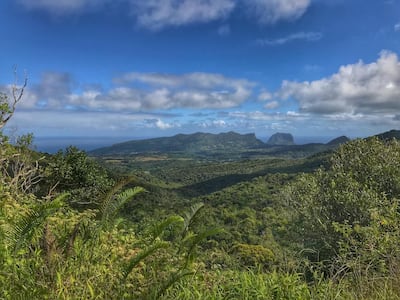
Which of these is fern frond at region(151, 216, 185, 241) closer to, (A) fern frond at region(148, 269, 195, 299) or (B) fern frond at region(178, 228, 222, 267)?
(B) fern frond at region(178, 228, 222, 267)

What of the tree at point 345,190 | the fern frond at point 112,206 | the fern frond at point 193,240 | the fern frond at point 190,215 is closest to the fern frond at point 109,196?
the fern frond at point 112,206

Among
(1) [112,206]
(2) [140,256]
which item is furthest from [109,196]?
(2) [140,256]

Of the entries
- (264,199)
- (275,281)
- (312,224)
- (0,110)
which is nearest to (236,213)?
(264,199)

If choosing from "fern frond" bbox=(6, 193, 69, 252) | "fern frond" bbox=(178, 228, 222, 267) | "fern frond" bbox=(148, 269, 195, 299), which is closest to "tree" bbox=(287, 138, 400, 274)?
"fern frond" bbox=(178, 228, 222, 267)

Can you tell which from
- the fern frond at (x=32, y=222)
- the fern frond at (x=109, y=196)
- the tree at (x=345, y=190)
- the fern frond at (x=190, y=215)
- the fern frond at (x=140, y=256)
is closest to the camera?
the fern frond at (x=32, y=222)

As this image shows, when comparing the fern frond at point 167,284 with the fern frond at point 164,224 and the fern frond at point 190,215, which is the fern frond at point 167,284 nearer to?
the fern frond at point 164,224

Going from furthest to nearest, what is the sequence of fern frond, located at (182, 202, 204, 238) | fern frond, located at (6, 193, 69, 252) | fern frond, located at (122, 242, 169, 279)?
fern frond, located at (182, 202, 204, 238)
fern frond, located at (122, 242, 169, 279)
fern frond, located at (6, 193, 69, 252)

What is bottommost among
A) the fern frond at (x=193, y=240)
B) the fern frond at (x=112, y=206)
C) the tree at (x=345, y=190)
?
the tree at (x=345, y=190)

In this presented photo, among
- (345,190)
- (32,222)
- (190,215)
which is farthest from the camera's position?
(345,190)

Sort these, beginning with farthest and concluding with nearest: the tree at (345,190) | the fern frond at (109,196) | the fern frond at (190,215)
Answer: the tree at (345,190) → the fern frond at (190,215) → the fern frond at (109,196)

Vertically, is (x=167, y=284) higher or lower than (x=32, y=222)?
lower

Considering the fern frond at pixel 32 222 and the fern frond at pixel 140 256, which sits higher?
the fern frond at pixel 32 222

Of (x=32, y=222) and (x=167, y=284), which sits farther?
(x=167, y=284)

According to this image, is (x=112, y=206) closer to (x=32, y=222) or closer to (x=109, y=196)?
(x=109, y=196)
